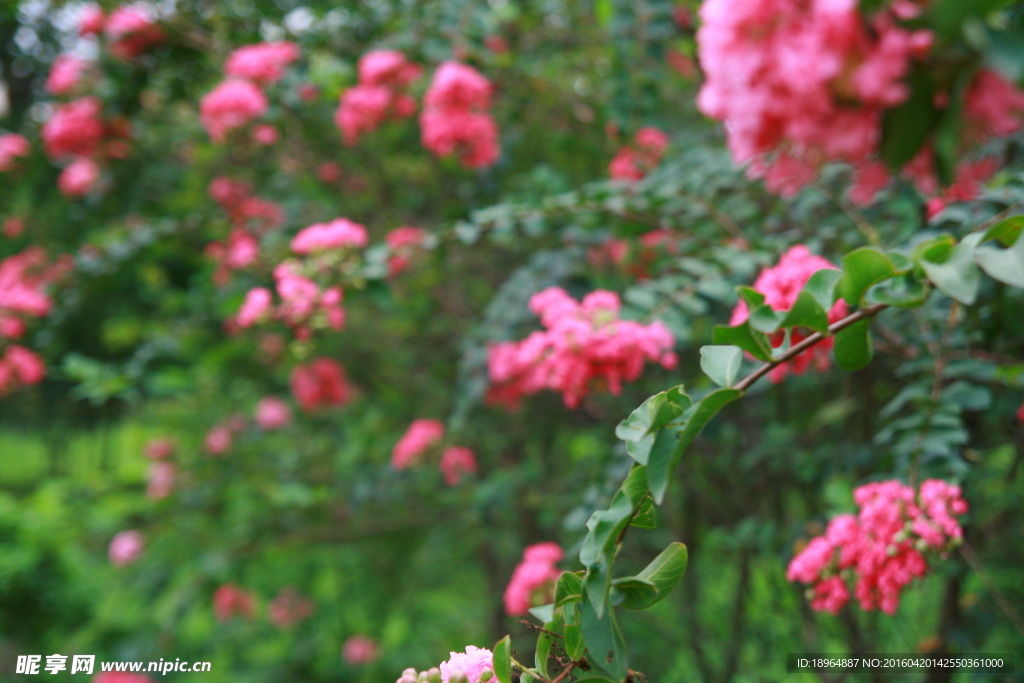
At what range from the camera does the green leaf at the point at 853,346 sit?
2.10 feet

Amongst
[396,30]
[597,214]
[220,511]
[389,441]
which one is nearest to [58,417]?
[220,511]

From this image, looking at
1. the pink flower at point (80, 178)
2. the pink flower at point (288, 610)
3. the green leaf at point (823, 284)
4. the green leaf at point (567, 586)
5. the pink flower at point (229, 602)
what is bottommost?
the pink flower at point (288, 610)

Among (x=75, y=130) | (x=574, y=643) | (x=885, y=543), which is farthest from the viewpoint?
(x=75, y=130)

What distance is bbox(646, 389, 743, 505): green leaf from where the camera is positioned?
1.81ft

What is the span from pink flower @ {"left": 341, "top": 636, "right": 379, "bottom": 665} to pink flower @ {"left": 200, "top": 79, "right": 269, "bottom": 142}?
245 centimetres

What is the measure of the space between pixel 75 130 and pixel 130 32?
1.46 feet

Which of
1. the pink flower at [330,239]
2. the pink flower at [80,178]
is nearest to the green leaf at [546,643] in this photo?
the pink flower at [330,239]

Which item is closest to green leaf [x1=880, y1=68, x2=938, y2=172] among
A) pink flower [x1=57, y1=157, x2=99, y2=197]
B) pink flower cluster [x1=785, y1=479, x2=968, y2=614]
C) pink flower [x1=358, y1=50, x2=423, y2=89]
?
pink flower cluster [x1=785, y1=479, x2=968, y2=614]

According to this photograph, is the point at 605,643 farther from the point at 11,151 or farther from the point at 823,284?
the point at 11,151

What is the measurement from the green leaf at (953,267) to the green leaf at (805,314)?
0.09 metres

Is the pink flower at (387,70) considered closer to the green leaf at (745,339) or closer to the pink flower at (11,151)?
the green leaf at (745,339)

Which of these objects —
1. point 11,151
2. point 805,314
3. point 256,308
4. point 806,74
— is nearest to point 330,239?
point 256,308

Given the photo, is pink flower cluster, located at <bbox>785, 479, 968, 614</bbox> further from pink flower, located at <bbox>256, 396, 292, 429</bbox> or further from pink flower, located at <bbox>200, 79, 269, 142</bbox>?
pink flower, located at <bbox>256, 396, 292, 429</bbox>

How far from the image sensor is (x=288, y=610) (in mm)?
3502
